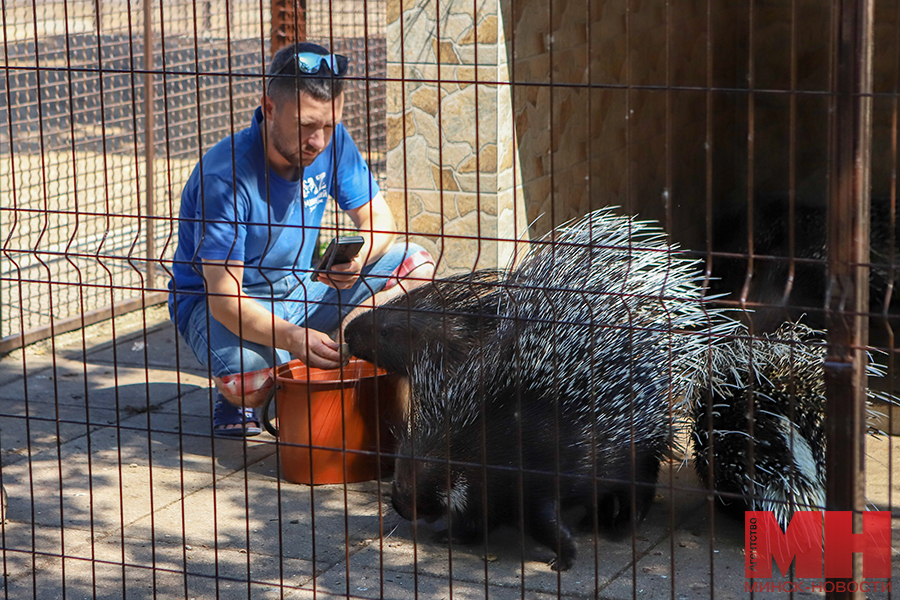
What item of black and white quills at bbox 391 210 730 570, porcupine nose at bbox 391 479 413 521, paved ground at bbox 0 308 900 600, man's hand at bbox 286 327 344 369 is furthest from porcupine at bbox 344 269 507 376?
porcupine nose at bbox 391 479 413 521

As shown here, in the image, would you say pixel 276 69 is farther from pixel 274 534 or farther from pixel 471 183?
pixel 274 534

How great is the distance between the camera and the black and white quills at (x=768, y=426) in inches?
116

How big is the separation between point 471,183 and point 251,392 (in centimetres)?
125

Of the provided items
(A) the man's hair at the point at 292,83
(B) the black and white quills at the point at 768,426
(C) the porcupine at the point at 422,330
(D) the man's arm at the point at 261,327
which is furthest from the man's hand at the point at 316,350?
(B) the black and white quills at the point at 768,426

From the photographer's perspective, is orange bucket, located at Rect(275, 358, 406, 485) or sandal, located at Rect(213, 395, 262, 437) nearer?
orange bucket, located at Rect(275, 358, 406, 485)

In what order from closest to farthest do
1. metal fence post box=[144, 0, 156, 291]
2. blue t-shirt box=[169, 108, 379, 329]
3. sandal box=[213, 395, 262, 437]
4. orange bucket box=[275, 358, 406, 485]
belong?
orange bucket box=[275, 358, 406, 485]
blue t-shirt box=[169, 108, 379, 329]
sandal box=[213, 395, 262, 437]
metal fence post box=[144, 0, 156, 291]

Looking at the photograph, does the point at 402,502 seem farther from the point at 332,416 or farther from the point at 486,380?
the point at 332,416

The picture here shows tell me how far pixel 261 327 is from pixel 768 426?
1.71 meters

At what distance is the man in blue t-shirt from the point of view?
360cm

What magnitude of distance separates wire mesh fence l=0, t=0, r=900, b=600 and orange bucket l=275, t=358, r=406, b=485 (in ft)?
0.03

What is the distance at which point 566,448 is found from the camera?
316cm

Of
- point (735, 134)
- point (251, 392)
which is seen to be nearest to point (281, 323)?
point (251, 392)

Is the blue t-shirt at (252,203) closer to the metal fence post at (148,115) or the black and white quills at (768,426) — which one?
the black and white quills at (768,426)

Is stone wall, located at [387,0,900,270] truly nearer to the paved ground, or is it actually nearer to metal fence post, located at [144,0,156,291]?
the paved ground
